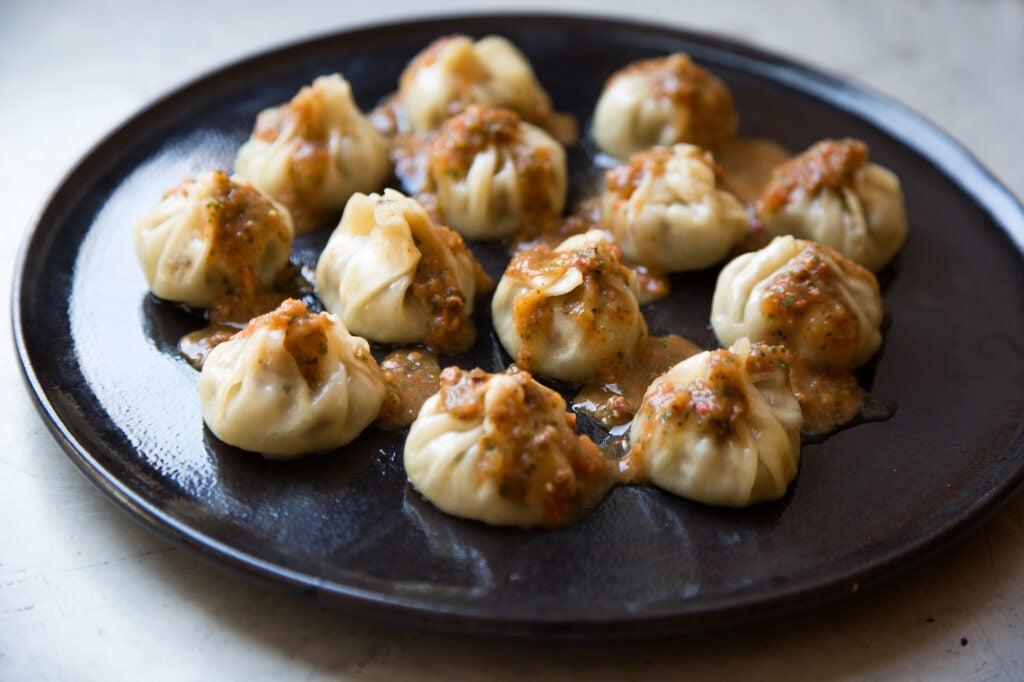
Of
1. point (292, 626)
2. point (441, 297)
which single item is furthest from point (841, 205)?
point (292, 626)

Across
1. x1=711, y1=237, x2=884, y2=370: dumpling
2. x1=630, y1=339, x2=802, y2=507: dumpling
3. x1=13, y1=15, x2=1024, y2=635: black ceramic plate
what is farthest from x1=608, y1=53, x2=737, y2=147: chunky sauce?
x1=630, y1=339, x2=802, y2=507: dumpling

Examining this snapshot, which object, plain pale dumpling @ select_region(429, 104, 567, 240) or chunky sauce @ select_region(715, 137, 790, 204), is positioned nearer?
plain pale dumpling @ select_region(429, 104, 567, 240)

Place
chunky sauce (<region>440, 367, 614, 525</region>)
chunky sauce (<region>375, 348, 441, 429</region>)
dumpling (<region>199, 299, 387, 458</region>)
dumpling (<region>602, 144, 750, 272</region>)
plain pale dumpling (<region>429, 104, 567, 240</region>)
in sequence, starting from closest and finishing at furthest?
chunky sauce (<region>440, 367, 614, 525</region>)
dumpling (<region>199, 299, 387, 458</region>)
chunky sauce (<region>375, 348, 441, 429</region>)
dumpling (<region>602, 144, 750, 272</region>)
plain pale dumpling (<region>429, 104, 567, 240</region>)

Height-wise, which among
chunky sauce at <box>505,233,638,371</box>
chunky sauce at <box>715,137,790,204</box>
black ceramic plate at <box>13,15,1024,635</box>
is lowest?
black ceramic plate at <box>13,15,1024,635</box>

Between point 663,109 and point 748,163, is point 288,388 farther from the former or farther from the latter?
point 748,163

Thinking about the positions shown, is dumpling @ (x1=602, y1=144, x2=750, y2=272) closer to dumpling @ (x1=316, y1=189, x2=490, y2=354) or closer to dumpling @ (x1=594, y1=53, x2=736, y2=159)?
dumpling @ (x1=594, y1=53, x2=736, y2=159)

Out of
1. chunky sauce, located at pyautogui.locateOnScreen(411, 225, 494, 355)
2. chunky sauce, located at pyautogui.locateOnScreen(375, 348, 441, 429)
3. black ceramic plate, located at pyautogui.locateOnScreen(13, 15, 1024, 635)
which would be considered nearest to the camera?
black ceramic plate, located at pyautogui.locateOnScreen(13, 15, 1024, 635)

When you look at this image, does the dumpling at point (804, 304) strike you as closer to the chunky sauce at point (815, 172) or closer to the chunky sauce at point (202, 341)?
the chunky sauce at point (815, 172)
